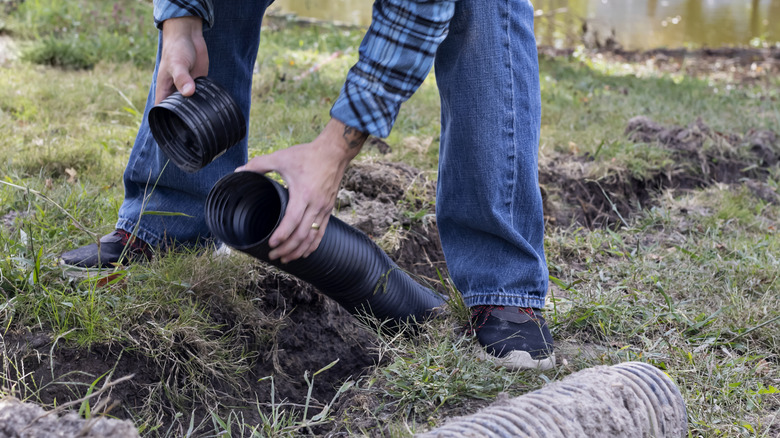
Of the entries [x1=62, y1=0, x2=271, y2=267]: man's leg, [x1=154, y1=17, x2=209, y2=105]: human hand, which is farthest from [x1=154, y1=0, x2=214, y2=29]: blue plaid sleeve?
[x1=62, y1=0, x2=271, y2=267]: man's leg

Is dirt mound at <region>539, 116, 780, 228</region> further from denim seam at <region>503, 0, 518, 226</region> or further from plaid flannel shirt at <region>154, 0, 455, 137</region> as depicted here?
plaid flannel shirt at <region>154, 0, 455, 137</region>

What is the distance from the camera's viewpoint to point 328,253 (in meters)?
1.72

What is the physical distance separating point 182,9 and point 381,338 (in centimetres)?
114

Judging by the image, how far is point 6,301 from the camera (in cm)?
169

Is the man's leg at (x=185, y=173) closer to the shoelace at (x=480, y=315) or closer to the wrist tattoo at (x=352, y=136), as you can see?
the wrist tattoo at (x=352, y=136)

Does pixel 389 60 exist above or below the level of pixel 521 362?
above

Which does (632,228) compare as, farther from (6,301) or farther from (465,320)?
(6,301)

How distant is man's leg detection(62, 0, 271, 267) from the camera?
2.05 meters

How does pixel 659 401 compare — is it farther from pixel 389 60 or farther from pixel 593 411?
pixel 389 60

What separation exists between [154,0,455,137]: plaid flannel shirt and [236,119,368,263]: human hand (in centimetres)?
5

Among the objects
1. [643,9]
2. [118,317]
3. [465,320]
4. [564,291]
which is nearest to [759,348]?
[564,291]

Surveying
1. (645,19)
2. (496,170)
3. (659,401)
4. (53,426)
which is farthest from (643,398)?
(645,19)

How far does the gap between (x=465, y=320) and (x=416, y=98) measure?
2.81 meters

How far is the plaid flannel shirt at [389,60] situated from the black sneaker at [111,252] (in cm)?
93
